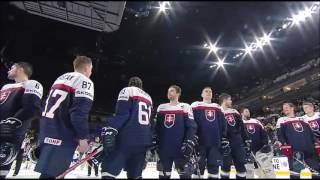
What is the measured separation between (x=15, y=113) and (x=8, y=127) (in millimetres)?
233

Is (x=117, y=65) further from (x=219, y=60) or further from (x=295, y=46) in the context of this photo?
(x=295, y=46)

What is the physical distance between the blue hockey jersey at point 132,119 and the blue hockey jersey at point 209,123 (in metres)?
1.38

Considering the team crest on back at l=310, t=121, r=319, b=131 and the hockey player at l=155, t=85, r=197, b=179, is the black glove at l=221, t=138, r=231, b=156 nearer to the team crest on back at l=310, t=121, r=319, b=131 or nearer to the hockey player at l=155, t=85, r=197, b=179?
the hockey player at l=155, t=85, r=197, b=179

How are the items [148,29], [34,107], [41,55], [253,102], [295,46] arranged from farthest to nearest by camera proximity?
[253,102]
[295,46]
[41,55]
[148,29]
[34,107]

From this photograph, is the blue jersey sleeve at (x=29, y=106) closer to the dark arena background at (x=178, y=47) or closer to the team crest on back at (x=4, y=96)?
the team crest on back at (x=4, y=96)

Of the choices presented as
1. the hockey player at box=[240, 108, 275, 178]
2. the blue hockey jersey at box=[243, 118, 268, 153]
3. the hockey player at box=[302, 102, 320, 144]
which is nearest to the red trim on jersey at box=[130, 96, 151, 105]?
the hockey player at box=[240, 108, 275, 178]

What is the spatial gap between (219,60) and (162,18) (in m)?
6.82

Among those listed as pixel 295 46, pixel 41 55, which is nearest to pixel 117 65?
pixel 41 55

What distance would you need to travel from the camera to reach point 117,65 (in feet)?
58.7

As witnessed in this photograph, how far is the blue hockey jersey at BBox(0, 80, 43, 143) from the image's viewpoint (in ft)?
11.0

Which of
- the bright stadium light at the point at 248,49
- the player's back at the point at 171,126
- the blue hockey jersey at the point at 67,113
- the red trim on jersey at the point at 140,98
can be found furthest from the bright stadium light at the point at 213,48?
the blue hockey jersey at the point at 67,113

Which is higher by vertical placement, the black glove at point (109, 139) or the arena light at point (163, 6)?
the arena light at point (163, 6)

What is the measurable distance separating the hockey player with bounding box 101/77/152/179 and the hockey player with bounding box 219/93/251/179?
2332mm

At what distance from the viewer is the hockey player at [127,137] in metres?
2.90
